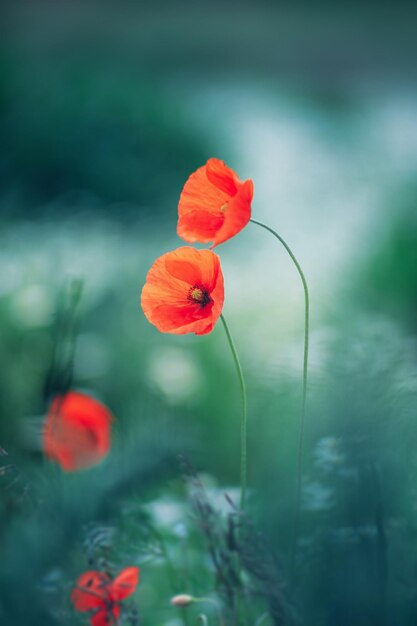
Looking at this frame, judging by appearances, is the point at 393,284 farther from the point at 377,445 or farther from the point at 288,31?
the point at 288,31

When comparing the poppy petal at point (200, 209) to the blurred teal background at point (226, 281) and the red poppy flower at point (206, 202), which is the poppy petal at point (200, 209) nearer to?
the red poppy flower at point (206, 202)

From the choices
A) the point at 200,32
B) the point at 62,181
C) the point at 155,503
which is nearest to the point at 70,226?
the point at 62,181

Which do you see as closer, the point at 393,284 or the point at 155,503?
the point at 155,503

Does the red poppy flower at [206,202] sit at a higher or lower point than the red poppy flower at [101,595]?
higher

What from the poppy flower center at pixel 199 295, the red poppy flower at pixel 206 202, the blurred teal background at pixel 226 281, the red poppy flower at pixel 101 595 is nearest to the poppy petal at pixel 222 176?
the red poppy flower at pixel 206 202

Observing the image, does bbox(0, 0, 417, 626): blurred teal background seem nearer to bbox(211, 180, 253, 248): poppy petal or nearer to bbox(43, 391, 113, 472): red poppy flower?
bbox(43, 391, 113, 472): red poppy flower

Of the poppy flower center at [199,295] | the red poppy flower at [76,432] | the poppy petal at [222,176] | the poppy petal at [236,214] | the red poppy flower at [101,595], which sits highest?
the poppy petal at [222,176]

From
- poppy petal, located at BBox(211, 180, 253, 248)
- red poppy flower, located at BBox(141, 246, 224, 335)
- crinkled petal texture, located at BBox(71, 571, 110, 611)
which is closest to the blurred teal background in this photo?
crinkled petal texture, located at BBox(71, 571, 110, 611)
